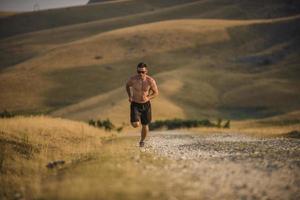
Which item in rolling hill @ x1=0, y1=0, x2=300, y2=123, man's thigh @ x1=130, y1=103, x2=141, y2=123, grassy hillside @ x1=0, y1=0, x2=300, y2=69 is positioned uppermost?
grassy hillside @ x1=0, y1=0, x2=300, y2=69

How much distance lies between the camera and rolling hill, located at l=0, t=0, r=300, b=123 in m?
66.6

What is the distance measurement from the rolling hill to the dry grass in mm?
33713

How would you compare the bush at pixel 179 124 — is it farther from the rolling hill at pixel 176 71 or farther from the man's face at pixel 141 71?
the man's face at pixel 141 71

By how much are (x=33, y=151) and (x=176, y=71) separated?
6904cm

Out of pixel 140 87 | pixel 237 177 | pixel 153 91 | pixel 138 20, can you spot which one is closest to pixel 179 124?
pixel 153 91

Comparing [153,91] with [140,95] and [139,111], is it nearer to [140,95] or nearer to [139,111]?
[140,95]

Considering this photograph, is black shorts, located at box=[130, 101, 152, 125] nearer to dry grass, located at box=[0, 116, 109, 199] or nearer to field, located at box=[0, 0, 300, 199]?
field, located at box=[0, 0, 300, 199]

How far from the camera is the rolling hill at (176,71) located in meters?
66.6

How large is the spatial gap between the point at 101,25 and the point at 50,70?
7025cm

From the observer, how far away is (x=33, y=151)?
16531 mm

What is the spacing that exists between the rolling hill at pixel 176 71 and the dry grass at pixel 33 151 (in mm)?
33713

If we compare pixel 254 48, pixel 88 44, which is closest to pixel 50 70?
pixel 88 44

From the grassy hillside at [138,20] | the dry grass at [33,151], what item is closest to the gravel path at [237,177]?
the dry grass at [33,151]

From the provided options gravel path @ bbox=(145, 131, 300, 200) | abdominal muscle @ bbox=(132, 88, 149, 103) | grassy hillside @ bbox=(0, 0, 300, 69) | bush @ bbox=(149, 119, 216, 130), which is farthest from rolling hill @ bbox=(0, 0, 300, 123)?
gravel path @ bbox=(145, 131, 300, 200)
